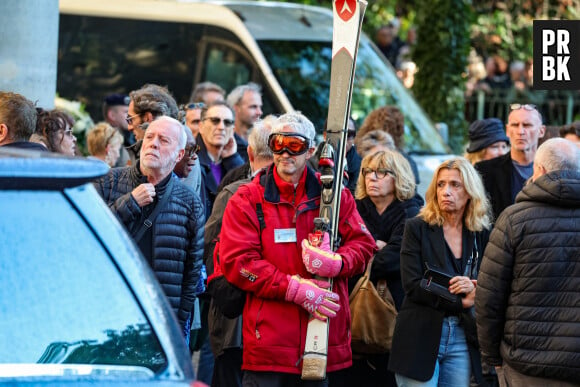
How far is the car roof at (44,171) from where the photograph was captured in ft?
11.0

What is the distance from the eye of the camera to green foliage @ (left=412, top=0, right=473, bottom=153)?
1730 centimetres

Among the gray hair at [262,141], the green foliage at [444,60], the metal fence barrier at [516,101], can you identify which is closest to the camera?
the gray hair at [262,141]

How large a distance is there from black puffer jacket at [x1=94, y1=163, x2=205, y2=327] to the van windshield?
5.94 m

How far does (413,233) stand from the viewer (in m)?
7.41

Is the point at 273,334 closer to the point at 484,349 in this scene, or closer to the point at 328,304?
the point at 328,304

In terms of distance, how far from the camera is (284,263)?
6562 millimetres

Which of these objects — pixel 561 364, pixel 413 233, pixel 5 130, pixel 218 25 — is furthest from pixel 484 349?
pixel 218 25

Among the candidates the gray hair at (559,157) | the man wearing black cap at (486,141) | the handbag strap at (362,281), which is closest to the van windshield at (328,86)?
the man wearing black cap at (486,141)

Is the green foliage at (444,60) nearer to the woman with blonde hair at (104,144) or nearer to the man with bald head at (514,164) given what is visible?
the man with bald head at (514,164)

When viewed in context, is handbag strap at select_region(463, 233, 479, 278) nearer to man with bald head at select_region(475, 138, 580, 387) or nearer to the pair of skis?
man with bald head at select_region(475, 138, 580, 387)

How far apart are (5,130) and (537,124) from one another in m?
4.61

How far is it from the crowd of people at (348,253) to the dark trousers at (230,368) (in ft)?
0.05

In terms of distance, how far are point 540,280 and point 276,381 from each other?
141cm

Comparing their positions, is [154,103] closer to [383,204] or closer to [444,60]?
[383,204]
